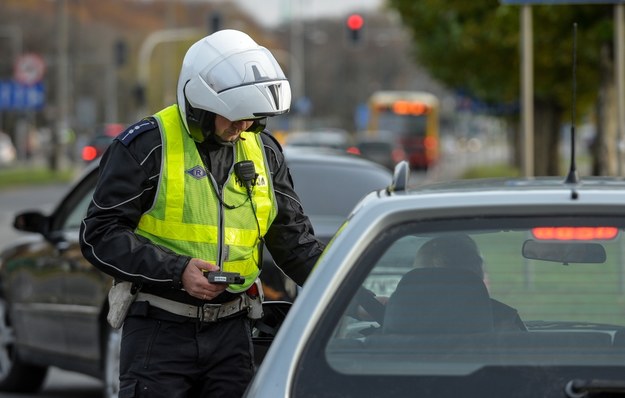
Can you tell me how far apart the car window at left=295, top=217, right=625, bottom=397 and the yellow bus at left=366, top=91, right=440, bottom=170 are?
59566mm

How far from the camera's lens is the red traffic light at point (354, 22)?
125 ft

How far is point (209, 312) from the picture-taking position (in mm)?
4430

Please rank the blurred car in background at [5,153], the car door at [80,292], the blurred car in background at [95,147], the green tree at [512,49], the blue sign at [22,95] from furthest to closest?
the blurred car in background at [5,153]
the blue sign at [22,95]
the blurred car in background at [95,147]
the green tree at [512,49]
the car door at [80,292]

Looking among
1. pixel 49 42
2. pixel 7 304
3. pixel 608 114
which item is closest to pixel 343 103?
pixel 49 42

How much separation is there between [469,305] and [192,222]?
3.61ft

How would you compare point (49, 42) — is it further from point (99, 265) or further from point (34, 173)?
point (99, 265)

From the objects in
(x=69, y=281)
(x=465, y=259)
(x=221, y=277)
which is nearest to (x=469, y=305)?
(x=465, y=259)

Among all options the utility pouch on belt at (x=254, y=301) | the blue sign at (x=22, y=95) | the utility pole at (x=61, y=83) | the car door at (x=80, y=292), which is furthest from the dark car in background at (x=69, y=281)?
the blue sign at (x=22, y=95)

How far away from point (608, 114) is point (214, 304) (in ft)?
55.1

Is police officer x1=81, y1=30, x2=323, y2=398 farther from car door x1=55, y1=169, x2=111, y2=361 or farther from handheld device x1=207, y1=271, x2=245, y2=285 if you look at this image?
car door x1=55, y1=169, x2=111, y2=361

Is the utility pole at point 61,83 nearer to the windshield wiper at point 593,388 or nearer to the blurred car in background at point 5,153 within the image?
the blurred car in background at point 5,153

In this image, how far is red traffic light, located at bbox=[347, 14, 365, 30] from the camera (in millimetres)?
38062

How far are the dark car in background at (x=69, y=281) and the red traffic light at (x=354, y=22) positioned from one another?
28.7 meters

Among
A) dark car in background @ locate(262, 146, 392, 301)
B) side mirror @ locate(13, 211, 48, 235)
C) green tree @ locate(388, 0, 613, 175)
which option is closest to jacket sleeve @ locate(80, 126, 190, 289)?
dark car in background @ locate(262, 146, 392, 301)
